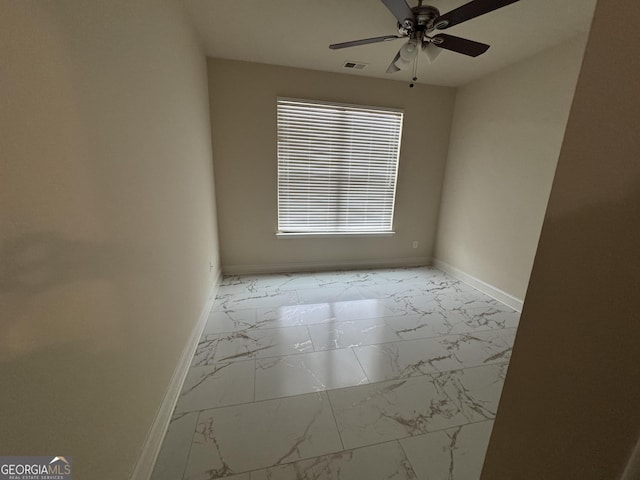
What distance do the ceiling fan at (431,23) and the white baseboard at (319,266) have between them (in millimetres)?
2538

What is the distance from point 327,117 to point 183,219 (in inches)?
89.2

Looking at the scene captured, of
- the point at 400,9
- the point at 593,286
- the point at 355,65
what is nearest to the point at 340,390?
the point at 593,286

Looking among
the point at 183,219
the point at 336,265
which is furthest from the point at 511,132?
the point at 183,219

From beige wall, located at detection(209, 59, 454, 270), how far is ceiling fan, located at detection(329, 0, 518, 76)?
4.29ft

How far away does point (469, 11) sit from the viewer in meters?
1.46

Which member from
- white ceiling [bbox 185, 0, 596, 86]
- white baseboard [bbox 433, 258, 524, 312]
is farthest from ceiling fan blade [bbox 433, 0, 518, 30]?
white baseboard [bbox 433, 258, 524, 312]

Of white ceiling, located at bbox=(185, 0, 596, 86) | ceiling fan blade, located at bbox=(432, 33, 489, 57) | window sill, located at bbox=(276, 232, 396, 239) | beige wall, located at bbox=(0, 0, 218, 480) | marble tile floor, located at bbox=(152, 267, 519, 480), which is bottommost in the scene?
marble tile floor, located at bbox=(152, 267, 519, 480)

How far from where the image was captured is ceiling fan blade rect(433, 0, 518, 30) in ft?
4.43

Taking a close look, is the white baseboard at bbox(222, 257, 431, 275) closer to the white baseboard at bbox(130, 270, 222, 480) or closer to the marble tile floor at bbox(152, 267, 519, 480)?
the marble tile floor at bbox(152, 267, 519, 480)

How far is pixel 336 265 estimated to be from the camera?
3.69 meters

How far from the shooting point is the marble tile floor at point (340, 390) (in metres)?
1.20

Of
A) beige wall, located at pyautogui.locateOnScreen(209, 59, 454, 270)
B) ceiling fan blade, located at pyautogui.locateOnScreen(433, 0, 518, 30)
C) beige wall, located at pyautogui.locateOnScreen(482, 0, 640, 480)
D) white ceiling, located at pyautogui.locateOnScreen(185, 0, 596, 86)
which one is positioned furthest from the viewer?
beige wall, located at pyautogui.locateOnScreen(209, 59, 454, 270)

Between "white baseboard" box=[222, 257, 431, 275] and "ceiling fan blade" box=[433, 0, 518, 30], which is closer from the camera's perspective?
"ceiling fan blade" box=[433, 0, 518, 30]

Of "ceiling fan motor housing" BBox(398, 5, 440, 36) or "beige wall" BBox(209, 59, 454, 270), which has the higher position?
"ceiling fan motor housing" BBox(398, 5, 440, 36)
